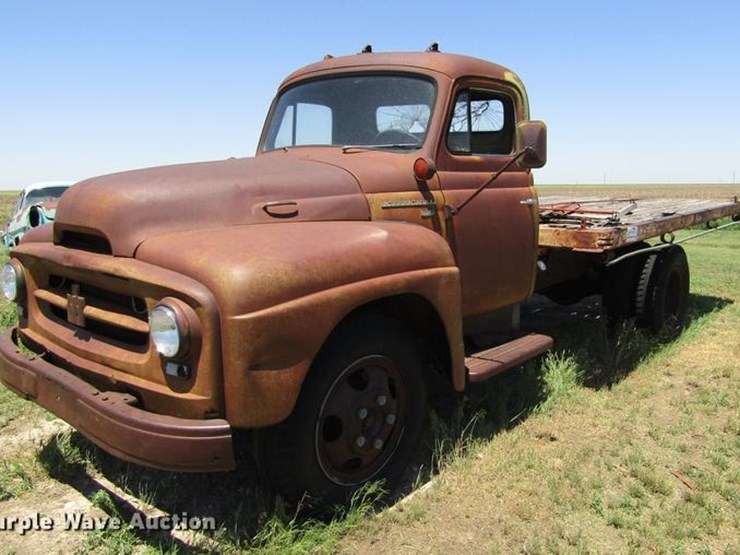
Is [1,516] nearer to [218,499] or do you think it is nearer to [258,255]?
[218,499]

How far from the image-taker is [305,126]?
423cm

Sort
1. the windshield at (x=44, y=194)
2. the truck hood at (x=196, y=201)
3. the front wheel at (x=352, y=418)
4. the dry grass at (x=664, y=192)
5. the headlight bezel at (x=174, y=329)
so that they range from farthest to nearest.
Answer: the dry grass at (x=664, y=192)
the windshield at (x=44, y=194)
the truck hood at (x=196, y=201)
the front wheel at (x=352, y=418)
the headlight bezel at (x=174, y=329)

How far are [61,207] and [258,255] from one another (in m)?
1.27

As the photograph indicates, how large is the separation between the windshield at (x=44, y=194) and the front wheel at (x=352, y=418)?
10332 millimetres

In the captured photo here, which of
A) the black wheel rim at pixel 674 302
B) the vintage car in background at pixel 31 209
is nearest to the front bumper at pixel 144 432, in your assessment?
the black wheel rim at pixel 674 302

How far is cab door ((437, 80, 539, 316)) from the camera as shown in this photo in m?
3.87

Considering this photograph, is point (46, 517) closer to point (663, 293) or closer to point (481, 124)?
point (481, 124)

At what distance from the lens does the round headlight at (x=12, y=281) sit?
3.39 metres

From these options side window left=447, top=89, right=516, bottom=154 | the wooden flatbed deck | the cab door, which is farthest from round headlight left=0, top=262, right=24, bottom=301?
the wooden flatbed deck

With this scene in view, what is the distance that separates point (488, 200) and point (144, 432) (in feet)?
8.20

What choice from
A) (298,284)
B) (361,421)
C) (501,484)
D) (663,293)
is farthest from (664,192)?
(298,284)

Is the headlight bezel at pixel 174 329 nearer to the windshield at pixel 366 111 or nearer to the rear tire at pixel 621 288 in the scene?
the windshield at pixel 366 111

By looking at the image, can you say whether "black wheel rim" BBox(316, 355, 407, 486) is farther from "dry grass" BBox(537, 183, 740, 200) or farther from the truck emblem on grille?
"dry grass" BBox(537, 183, 740, 200)

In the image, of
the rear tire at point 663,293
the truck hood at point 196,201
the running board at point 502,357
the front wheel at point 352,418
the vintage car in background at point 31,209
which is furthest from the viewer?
the vintage car in background at point 31,209
